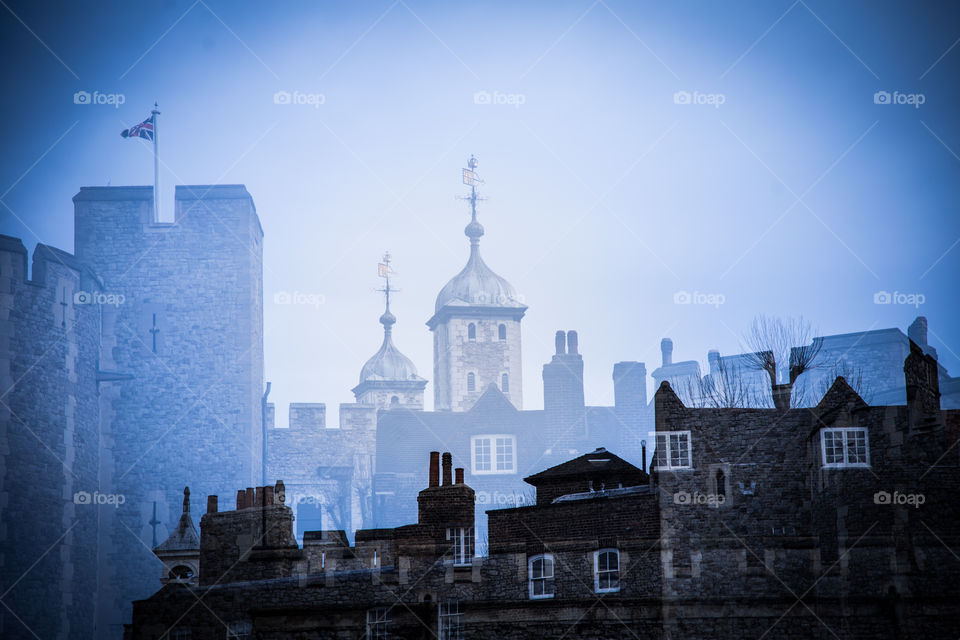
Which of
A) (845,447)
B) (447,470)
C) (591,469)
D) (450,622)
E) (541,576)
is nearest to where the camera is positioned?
(845,447)

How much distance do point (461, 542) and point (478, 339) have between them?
60128 mm

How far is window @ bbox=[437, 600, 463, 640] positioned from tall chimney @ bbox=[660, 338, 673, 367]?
169ft

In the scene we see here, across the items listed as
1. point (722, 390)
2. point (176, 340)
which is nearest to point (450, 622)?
point (722, 390)

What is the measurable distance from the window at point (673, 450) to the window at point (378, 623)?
6689 millimetres

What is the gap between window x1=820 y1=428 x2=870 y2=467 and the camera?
2434cm

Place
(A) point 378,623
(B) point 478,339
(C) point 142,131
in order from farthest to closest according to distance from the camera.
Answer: (B) point 478,339, (C) point 142,131, (A) point 378,623

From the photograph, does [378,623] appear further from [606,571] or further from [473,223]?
[473,223]

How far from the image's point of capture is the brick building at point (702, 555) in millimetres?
23453

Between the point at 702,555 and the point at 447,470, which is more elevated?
the point at 447,470

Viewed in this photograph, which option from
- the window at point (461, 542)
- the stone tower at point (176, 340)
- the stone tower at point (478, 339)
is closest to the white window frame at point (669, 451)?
the window at point (461, 542)

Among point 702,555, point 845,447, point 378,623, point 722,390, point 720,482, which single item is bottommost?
point 378,623

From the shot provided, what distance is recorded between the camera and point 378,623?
2603 centimetres

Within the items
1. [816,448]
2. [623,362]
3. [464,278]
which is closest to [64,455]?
[816,448]

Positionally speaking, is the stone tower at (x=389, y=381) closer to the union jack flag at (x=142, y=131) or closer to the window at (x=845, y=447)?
the union jack flag at (x=142, y=131)
